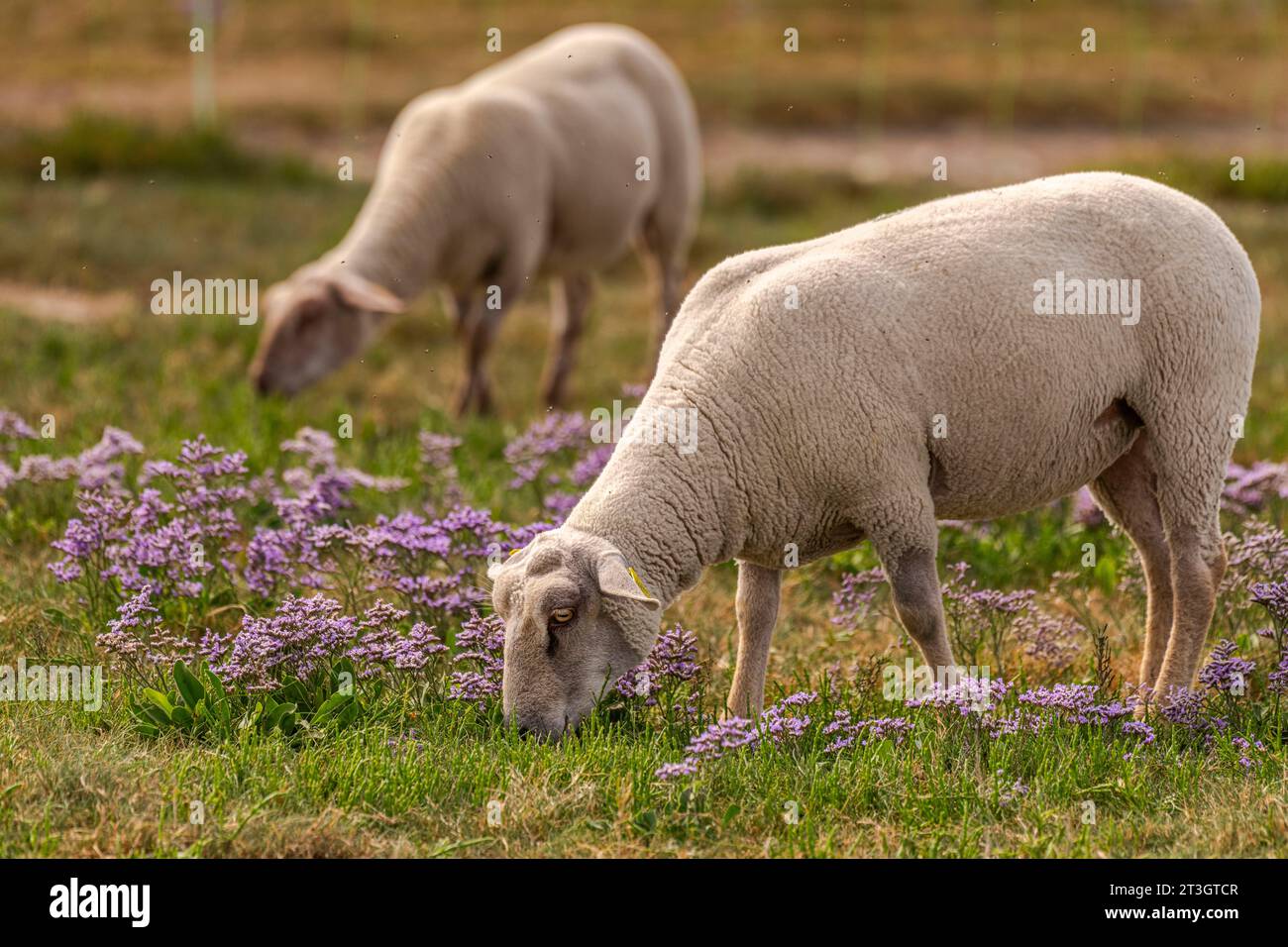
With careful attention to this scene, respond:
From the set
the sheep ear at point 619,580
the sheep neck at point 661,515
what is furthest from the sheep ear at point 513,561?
the sheep ear at point 619,580

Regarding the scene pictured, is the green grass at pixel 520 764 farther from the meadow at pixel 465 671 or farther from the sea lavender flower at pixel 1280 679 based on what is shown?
the sea lavender flower at pixel 1280 679

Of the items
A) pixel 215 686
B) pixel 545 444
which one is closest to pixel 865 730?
pixel 215 686

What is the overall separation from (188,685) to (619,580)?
1332 mm

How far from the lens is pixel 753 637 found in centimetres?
503

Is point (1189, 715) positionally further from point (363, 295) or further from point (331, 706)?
point (363, 295)

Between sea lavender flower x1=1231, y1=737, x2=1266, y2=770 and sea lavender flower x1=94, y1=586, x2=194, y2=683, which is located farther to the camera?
sea lavender flower x1=94, y1=586, x2=194, y2=683

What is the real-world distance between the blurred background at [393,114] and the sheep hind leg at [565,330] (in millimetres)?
196

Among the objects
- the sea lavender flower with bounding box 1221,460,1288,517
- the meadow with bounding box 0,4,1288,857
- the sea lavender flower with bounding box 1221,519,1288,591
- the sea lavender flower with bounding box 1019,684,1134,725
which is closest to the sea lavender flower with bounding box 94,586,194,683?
the meadow with bounding box 0,4,1288,857

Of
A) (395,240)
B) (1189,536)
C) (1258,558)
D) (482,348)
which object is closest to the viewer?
(1189,536)

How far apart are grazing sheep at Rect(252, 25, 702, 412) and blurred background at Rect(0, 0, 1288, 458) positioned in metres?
0.42

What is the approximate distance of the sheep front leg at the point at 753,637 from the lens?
501 centimetres

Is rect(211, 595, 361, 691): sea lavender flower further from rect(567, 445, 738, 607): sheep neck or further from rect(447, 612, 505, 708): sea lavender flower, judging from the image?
rect(567, 445, 738, 607): sheep neck

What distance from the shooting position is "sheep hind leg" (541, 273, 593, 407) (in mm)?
10344
